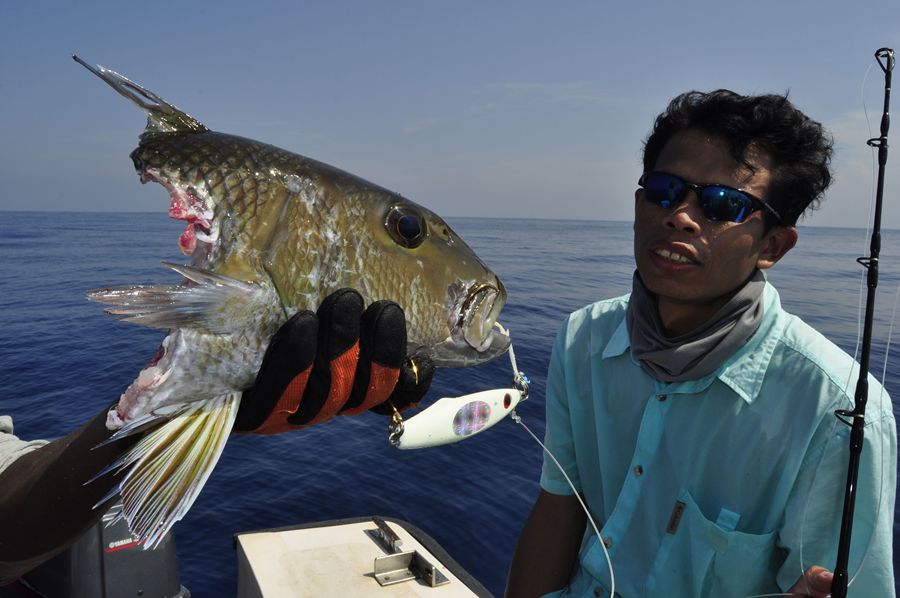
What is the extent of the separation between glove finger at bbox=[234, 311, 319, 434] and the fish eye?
0.37 meters

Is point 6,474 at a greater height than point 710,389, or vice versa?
point 710,389

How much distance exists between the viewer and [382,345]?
194 centimetres

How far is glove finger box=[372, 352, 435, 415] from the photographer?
2.12m

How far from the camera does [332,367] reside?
2033 mm

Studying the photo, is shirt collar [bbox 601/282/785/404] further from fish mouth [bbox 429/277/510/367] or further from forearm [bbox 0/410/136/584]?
forearm [bbox 0/410/136/584]

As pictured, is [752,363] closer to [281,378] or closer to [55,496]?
[281,378]

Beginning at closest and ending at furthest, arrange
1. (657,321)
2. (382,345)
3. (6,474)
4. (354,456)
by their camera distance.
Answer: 1. (382,345)
2. (6,474)
3. (657,321)
4. (354,456)

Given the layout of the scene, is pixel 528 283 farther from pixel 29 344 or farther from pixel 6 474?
pixel 6 474

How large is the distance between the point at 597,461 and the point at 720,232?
1201 mm

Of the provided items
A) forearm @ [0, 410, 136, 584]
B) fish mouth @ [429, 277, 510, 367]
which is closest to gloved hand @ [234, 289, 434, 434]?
fish mouth @ [429, 277, 510, 367]

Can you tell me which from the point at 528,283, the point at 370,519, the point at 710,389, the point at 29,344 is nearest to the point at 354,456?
the point at 370,519

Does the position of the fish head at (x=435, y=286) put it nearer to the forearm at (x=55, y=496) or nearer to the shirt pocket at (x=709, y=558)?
the forearm at (x=55, y=496)

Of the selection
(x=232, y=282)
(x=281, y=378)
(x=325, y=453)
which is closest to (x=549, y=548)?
(x=281, y=378)

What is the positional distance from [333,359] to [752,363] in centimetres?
163
